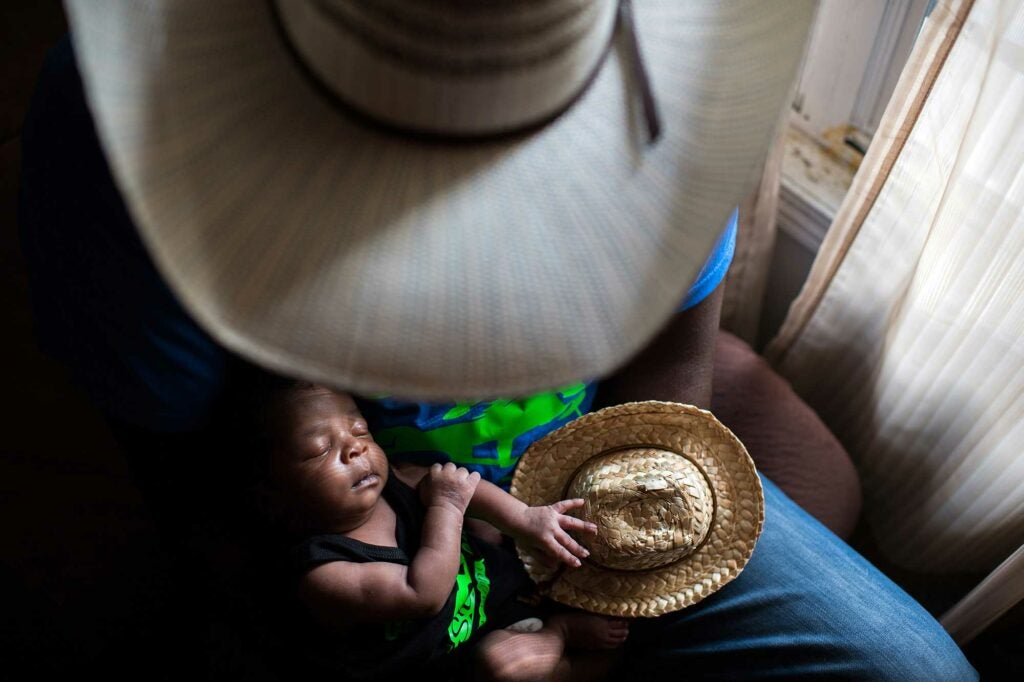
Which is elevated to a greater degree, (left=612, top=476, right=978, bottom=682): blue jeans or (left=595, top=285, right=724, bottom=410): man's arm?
(left=595, top=285, right=724, bottom=410): man's arm

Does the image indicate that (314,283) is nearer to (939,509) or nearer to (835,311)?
(835,311)

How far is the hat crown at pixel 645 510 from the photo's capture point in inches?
37.5

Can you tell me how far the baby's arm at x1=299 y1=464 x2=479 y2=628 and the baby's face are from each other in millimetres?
66

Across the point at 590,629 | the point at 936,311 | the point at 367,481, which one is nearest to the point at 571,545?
the point at 590,629

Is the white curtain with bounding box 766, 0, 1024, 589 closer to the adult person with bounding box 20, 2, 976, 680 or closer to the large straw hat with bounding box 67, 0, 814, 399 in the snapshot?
the adult person with bounding box 20, 2, 976, 680

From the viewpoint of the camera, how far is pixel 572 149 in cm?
49

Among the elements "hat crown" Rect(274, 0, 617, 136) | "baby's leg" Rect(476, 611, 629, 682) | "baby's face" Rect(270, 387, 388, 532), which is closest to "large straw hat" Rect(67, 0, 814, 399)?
"hat crown" Rect(274, 0, 617, 136)

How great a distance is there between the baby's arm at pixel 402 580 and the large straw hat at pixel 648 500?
0.34ft

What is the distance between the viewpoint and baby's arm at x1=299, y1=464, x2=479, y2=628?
92cm

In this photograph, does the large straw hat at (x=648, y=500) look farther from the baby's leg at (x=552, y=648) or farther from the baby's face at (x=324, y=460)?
the baby's face at (x=324, y=460)

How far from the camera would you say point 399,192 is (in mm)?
471

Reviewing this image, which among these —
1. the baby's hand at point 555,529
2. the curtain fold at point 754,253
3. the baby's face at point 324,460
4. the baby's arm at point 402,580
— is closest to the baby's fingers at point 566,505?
the baby's hand at point 555,529

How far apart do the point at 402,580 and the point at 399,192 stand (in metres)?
0.59

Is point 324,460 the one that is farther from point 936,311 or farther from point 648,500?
point 936,311
